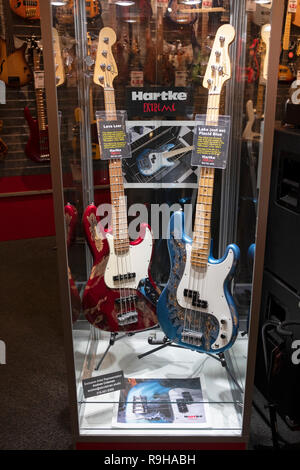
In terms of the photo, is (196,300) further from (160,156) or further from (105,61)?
(105,61)

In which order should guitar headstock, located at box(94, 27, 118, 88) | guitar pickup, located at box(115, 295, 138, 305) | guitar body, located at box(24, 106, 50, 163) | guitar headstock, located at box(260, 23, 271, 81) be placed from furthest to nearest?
guitar body, located at box(24, 106, 50, 163) → guitar pickup, located at box(115, 295, 138, 305) → guitar headstock, located at box(94, 27, 118, 88) → guitar headstock, located at box(260, 23, 271, 81)

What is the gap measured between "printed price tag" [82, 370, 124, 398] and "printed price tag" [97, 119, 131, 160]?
0.81m

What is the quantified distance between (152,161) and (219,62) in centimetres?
46

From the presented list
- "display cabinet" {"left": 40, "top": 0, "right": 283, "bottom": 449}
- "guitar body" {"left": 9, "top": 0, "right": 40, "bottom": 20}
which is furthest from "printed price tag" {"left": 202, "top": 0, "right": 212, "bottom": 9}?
"guitar body" {"left": 9, "top": 0, "right": 40, "bottom": 20}

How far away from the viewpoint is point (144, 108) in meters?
1.73

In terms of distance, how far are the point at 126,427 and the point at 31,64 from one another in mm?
3259

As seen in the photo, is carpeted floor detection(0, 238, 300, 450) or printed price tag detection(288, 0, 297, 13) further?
printed price tag detection(288, 0, 297, 13)

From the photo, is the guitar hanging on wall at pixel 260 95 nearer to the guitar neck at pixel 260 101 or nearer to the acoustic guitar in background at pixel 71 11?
the guitar neck at pixel 260 101

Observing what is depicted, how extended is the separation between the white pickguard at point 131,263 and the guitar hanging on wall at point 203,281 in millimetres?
103

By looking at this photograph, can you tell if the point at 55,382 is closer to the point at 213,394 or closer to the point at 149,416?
the point at 149,416

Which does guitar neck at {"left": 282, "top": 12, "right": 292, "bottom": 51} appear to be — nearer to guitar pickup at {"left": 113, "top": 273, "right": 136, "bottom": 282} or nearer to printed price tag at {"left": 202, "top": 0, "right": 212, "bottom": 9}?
printed price tag at {"left": 202, "top": 0, "right": 212, "bottom": 9}

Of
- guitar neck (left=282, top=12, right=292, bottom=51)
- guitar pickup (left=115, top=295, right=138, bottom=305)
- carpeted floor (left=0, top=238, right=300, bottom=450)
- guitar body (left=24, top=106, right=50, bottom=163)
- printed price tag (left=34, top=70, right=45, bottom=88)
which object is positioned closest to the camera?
guitar pickup (left=115, top=295, right=138, bottom=305)

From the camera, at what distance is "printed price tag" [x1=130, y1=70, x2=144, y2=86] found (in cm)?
170
